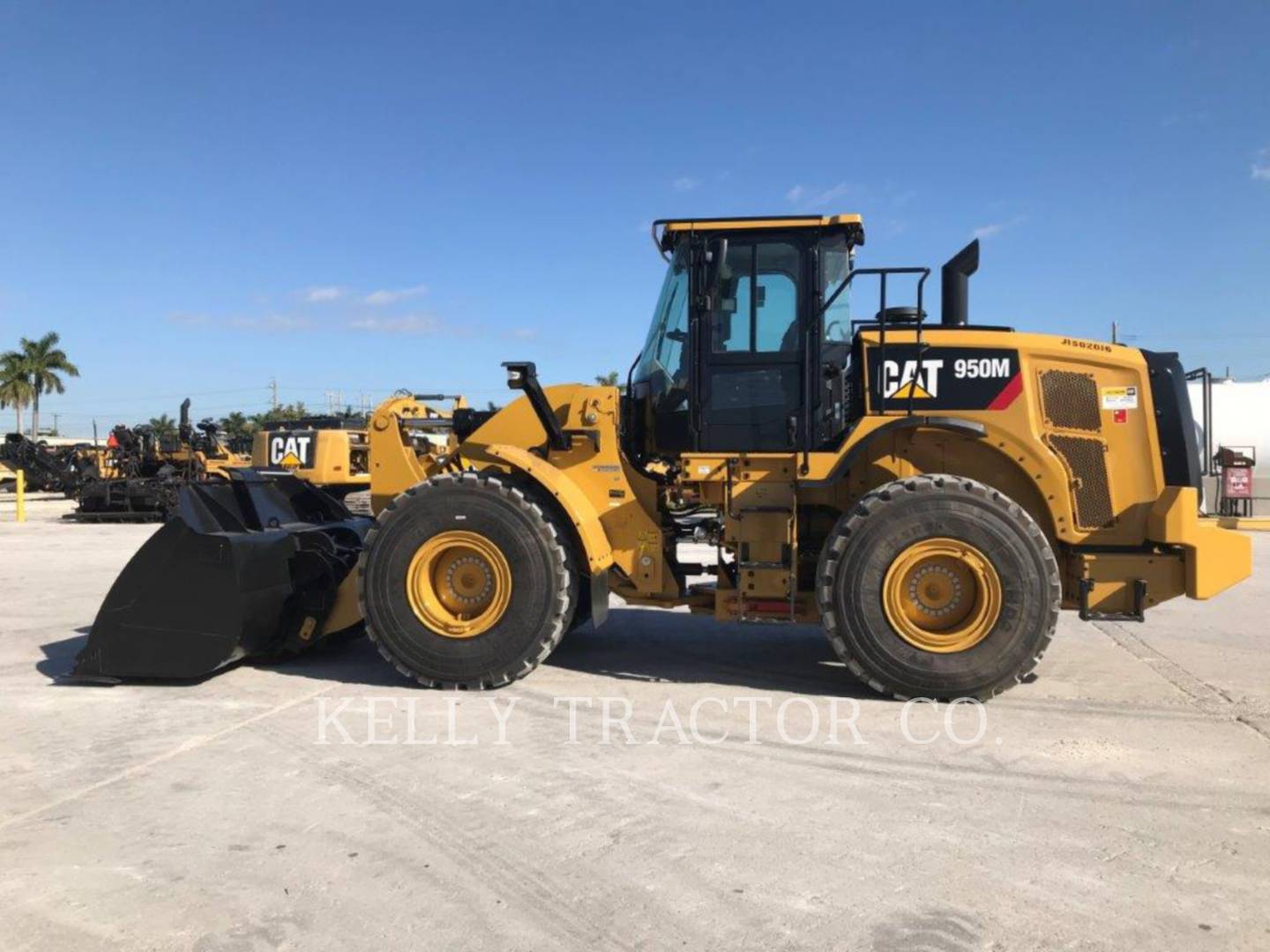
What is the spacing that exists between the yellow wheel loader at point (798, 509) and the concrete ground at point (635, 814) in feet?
1.31

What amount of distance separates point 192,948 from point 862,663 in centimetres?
360

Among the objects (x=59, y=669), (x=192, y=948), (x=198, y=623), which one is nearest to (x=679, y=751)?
(x=192, y=948)

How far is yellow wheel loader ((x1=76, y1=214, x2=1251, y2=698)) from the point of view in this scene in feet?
16.7

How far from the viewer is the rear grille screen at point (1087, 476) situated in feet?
17.9

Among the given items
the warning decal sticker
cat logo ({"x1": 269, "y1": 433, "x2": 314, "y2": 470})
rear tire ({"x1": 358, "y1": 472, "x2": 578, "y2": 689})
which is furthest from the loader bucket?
cat logo ({"x1": 269, "y1": 433, "x2": 314, "y2": 470})

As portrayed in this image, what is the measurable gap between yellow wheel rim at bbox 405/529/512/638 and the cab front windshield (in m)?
1.60

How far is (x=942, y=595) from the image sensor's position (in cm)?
513

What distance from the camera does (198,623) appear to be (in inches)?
218

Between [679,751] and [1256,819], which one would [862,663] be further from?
[1256,819]

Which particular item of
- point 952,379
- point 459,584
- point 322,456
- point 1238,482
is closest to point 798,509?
point 952,379

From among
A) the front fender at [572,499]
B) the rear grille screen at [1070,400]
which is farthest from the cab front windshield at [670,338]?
the rear grille screen at [1070,400]

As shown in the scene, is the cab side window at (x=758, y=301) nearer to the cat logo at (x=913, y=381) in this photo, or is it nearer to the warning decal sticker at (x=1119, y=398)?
the cat logo at (x=913, y=381)

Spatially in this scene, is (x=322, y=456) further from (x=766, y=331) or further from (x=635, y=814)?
(x=635, y=814)

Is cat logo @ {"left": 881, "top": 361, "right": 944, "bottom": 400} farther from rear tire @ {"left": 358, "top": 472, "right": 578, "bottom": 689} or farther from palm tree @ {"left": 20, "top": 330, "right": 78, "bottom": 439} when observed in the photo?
palm tree @ {"left": 20, "top": 330, "right": 78, "bottom": 439}
